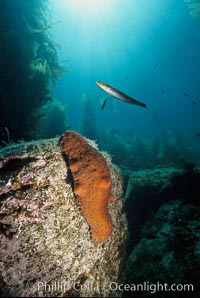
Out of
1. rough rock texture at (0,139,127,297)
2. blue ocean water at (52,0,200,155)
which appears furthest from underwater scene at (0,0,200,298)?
blue ocean water at (52,0,200,155)

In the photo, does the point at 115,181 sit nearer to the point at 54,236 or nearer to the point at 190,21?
the point at 54,236

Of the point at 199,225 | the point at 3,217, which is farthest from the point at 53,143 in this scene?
the point at 199,225

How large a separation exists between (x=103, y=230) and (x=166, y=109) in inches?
4972

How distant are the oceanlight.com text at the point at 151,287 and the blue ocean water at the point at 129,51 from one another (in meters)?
11.3

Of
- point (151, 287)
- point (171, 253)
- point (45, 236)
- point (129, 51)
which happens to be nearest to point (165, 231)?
point (171, 253)

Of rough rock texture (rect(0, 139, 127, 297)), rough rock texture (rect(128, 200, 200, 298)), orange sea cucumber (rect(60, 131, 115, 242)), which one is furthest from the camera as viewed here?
rough rock texture (rect(128, 200, 200, 298))

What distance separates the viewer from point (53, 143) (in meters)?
2.81

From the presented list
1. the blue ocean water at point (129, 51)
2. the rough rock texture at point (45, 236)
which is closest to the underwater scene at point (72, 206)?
the rough rock texture at point (45, 236)

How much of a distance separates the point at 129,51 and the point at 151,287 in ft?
232

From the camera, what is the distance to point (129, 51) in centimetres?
6512

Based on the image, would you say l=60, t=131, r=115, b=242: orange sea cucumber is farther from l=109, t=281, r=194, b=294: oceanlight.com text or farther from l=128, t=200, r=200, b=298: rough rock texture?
l=128, t=200, r=200, b=298: rough rock texture

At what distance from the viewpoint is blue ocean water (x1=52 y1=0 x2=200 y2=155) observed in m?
35.2

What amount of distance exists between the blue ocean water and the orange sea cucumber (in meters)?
10.7

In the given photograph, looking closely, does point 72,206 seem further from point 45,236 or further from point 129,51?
point 129,51
